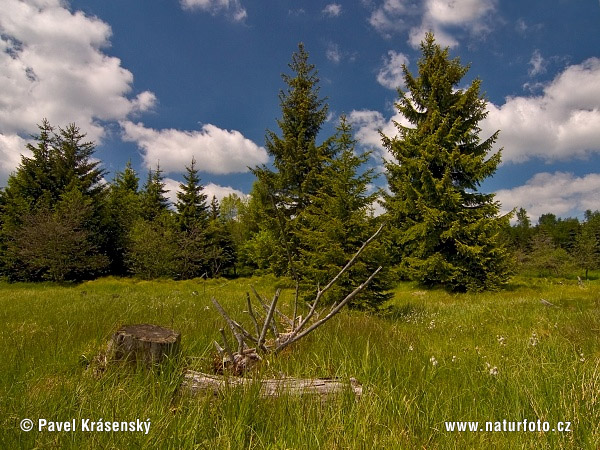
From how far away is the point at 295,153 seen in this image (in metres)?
24.1

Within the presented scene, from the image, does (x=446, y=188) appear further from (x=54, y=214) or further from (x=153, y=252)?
(x=54, y=214)

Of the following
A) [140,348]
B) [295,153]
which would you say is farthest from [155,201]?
[140,348]

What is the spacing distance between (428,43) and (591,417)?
24997 millimetres

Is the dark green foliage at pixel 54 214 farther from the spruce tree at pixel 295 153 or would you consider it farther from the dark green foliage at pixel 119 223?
the spruce tree at pixel 295 153

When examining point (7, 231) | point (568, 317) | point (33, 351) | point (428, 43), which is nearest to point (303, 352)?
point (33, 351)

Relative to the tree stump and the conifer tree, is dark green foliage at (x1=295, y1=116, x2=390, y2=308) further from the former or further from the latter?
the conifer tree

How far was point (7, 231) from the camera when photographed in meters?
28.5

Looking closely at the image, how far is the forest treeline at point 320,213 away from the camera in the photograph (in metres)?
9.30

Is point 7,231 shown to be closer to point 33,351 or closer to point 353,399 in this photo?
point 33,351

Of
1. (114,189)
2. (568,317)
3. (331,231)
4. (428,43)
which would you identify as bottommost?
(568,317)

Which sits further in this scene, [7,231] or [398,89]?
[7,231]

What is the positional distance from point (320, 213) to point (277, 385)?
742 centimetres

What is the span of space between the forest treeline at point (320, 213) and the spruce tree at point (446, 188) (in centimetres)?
8

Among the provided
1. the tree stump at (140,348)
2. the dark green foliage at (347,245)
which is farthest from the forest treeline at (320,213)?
the tree stump at (140,348)
